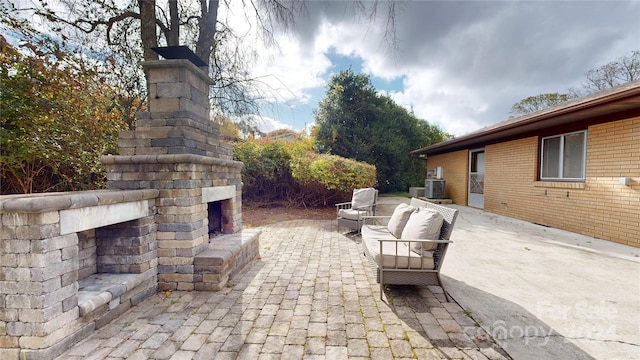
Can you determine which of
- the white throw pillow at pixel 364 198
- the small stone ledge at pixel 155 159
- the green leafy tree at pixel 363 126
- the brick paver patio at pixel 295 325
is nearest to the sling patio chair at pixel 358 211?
the white throw pillow at pixel 364 198

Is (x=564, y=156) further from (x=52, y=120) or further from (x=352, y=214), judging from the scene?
(x=52, y=120)

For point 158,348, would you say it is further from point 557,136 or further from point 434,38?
point 557,136

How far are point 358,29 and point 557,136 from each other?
20.0ft

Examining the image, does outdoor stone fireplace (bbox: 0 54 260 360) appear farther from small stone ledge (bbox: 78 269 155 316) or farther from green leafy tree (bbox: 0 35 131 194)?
green leafy tree (bbox: 0 35 131 194)

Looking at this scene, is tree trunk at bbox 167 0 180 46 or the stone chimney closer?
the stone chimney

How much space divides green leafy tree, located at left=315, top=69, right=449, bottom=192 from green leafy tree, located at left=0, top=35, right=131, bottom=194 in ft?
33.1

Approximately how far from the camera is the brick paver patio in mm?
1882

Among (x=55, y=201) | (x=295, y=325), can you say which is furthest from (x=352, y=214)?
(x=55, y=201)

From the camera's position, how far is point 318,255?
430cm

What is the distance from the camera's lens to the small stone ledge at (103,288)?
204cm

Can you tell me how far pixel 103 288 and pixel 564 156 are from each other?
930 cm

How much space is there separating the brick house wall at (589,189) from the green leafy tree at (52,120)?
34.0ft

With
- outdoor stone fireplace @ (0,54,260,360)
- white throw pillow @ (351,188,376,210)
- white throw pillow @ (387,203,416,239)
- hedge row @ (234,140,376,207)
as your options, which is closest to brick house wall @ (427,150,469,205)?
hedge row @ (234,140,376,207)

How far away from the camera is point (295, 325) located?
225cm
